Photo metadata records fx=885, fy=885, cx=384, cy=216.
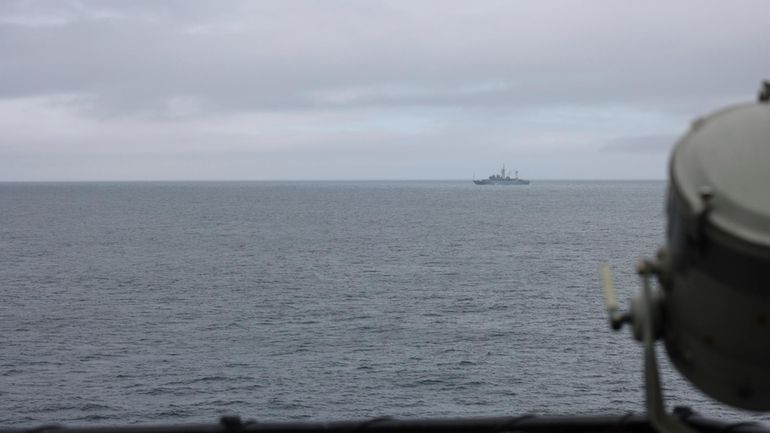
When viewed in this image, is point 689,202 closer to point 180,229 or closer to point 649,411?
point 649,411

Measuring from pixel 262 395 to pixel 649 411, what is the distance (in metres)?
36.5

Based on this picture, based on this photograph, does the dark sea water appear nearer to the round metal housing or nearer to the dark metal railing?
the dark metal railing

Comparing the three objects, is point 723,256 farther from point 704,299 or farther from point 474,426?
point 474,426

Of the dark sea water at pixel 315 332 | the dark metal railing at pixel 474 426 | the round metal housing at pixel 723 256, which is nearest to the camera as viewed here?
the round metal housing at pixel 723 256

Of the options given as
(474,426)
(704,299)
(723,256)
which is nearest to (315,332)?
(474,426)

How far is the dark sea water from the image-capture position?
125 feet

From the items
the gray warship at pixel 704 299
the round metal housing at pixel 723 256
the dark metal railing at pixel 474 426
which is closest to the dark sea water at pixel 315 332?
the dark metal railing at pixel 474 426

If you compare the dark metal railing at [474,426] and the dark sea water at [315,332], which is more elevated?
the dark metal railing at [474,426]

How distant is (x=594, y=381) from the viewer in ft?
132

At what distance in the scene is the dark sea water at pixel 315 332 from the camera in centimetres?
3800

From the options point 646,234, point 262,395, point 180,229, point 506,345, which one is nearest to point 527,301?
point 506,345

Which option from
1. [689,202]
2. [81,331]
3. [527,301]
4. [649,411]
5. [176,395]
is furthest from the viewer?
[527,301]

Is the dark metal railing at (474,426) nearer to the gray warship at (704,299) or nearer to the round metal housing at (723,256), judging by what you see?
the gray warship at (704,299)

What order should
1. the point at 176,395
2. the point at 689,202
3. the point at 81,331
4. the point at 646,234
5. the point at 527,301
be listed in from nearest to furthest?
1. the point at 689,202
2. the point at 176,395
3. the point at 81,331
4. the point at 527,301
5. the point at 646,234
